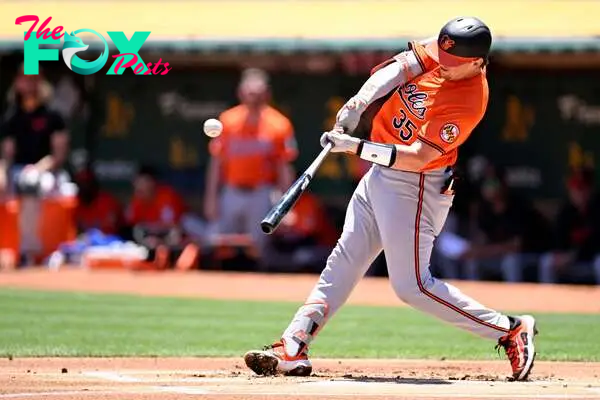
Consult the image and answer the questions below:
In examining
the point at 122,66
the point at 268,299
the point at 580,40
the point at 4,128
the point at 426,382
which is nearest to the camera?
the point at 426,382

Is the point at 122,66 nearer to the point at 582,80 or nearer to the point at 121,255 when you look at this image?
the point at 121,255

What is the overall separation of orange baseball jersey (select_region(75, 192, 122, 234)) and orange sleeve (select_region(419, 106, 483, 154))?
9.27 metres

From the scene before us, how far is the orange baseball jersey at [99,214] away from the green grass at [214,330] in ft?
12.7

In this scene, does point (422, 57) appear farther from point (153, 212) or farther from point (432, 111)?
point (153, 212)

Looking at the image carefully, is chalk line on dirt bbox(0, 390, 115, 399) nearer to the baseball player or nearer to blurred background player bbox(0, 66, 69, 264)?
the baseball player

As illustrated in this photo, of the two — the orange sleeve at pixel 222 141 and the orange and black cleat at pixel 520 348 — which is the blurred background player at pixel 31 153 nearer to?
the orange sleeve at pixel 222 141

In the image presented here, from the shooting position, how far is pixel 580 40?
13.7 m

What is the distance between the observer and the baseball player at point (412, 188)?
6.68 metres

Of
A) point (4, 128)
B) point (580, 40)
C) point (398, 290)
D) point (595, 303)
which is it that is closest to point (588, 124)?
point (580, 40)

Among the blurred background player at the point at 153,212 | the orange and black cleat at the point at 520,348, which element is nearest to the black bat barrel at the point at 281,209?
the orange and black cleat at the point at 520,348

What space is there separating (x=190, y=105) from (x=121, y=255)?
2944mm

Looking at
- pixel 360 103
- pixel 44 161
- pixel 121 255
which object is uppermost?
pixel 360 103

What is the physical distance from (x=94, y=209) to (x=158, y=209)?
41.1 inches

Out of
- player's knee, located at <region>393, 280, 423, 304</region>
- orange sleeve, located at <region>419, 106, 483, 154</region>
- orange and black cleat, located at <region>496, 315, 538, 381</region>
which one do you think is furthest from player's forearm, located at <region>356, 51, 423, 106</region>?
orange and black cleat, located at <region>496, 315, 538, 381</region>
